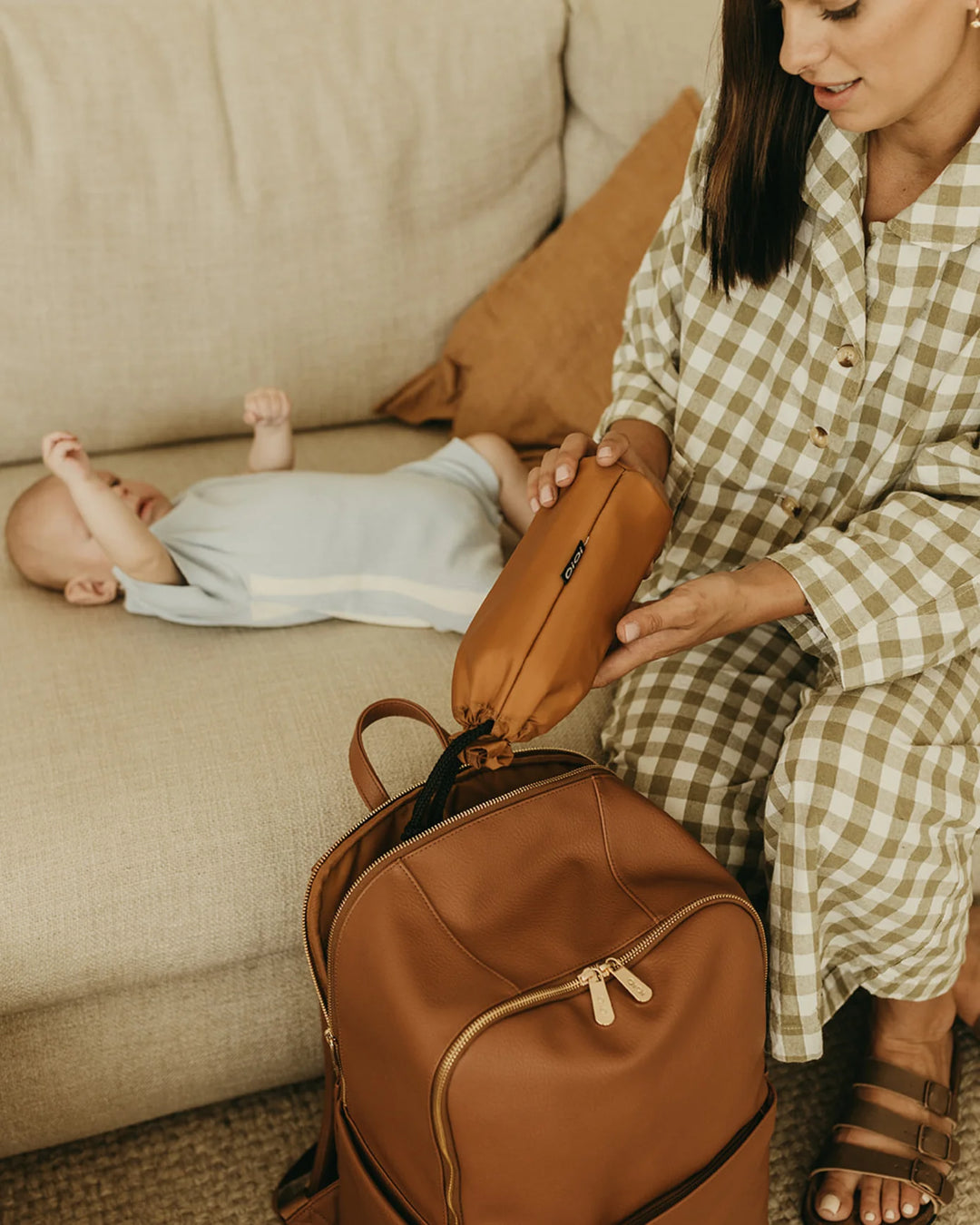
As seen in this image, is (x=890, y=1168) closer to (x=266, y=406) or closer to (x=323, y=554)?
(x=323, y=554)

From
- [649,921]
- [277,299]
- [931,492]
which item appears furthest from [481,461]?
[649,921]

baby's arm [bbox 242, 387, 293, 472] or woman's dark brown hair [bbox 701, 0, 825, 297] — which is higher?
woman's dark brown hair [bbox 701, 0, 825, 297]

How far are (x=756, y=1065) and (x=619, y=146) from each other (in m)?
1.25

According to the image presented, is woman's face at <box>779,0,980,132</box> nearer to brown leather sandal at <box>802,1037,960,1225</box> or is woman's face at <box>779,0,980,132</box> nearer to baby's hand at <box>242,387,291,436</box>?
baby's hand at <box>242,387,291,436</box>

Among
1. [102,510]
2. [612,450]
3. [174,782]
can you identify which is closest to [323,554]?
[102,510]

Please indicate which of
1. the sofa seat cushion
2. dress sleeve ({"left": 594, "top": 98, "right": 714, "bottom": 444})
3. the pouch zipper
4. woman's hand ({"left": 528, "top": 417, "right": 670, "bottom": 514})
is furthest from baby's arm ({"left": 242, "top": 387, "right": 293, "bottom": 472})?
the pouch zipper

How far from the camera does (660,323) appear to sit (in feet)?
3.94

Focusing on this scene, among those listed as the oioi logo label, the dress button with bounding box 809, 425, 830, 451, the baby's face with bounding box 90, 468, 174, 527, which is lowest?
the baby's face with bounding box 90, 468, 174, 527

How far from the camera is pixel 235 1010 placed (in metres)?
1.16

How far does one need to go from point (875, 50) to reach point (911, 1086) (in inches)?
36.1

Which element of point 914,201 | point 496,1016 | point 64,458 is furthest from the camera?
point 64,458

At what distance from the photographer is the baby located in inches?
51.0

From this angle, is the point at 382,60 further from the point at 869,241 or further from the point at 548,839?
the point at 548,839

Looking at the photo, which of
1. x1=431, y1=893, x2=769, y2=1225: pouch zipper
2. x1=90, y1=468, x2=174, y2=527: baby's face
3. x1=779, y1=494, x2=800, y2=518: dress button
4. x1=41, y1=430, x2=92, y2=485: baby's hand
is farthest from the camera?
x1=90, y1=468, x2=174, y2=527: baby's face
